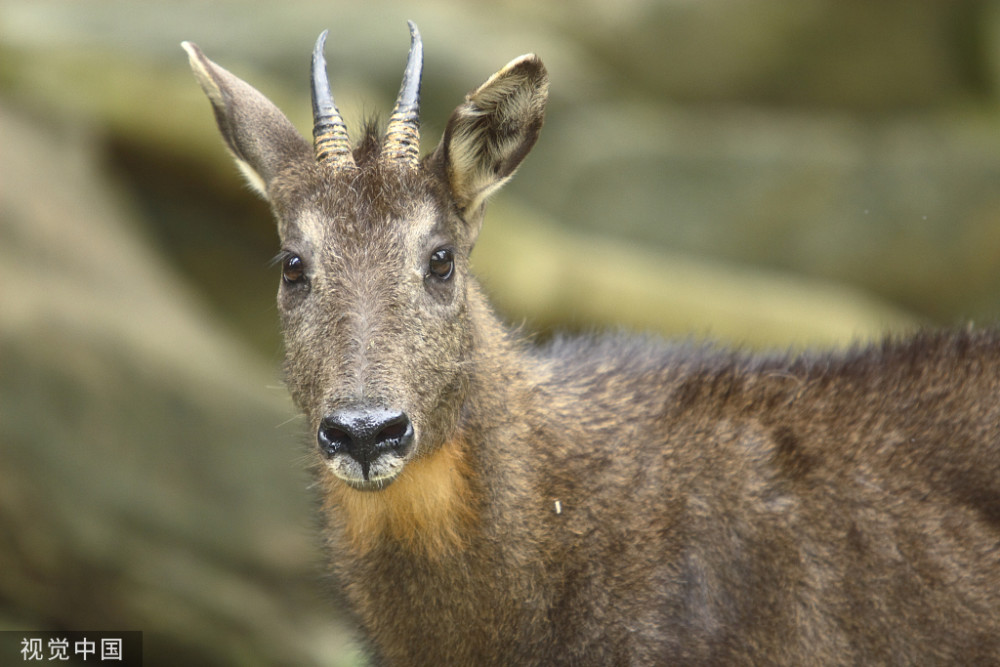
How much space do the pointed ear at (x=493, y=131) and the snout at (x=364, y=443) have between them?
1.29m

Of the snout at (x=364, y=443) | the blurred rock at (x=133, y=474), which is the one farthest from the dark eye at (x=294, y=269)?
the blurred rock at (x=133, y=474)

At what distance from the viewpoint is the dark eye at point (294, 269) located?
5.34 m

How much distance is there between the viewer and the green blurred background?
984cm

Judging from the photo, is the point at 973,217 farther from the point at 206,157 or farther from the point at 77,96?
the point at 77,96

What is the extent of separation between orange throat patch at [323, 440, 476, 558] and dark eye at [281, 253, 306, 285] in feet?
3.16

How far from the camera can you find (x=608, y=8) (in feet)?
A: 60.3

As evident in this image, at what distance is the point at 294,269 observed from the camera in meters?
5.36

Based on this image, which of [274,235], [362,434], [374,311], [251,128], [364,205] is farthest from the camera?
[274,235]

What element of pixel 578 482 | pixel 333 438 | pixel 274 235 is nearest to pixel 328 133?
pixel 333 438

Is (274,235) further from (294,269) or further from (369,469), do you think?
(369,469)

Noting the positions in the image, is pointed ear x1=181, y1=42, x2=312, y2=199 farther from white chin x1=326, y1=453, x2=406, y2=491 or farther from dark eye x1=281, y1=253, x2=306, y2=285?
white chin x1=326, y1=453, x2=406, y2=491

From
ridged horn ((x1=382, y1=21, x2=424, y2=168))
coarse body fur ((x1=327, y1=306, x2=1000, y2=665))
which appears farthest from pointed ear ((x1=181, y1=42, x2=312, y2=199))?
coarse body fur ((x1=327, y1=306, x2=1000, y2=665))

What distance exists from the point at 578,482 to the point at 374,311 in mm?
1269

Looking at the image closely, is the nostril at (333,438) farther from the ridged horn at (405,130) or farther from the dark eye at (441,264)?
the ridged horn at (405,130)
